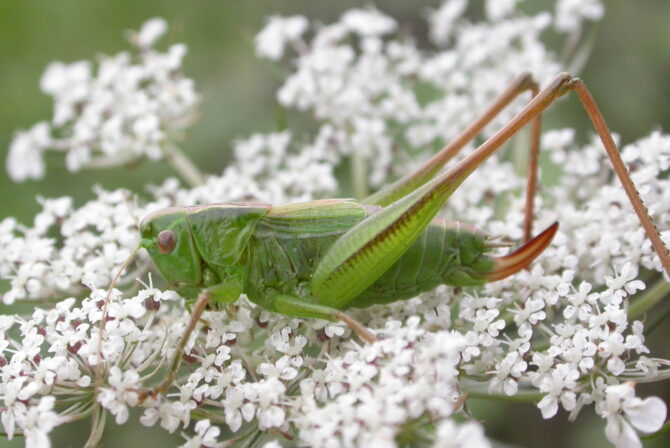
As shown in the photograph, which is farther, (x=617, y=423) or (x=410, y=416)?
(x=617, y=423)

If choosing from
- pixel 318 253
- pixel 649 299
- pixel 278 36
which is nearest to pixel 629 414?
pixel 649 299

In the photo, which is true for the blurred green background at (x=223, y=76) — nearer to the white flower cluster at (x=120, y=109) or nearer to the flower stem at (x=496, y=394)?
the white flower cluster at (x=120, y=109)

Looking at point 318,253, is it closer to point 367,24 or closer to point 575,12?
point 367,24

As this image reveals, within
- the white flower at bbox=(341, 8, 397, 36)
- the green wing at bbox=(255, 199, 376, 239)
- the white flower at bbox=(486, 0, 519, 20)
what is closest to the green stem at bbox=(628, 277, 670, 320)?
the green wing at bbox=(255, 199, 376, 239)

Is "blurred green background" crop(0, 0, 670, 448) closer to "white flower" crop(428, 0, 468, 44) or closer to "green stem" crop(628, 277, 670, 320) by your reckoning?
"white flower" crop(428, 0, 468, 44)

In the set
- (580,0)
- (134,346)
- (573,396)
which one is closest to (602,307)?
(573,396)

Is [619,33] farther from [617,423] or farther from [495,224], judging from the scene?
[617,423]

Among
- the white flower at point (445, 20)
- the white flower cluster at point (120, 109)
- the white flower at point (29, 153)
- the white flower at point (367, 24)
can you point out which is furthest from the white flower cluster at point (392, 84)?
the white flower at point (29, 153)
